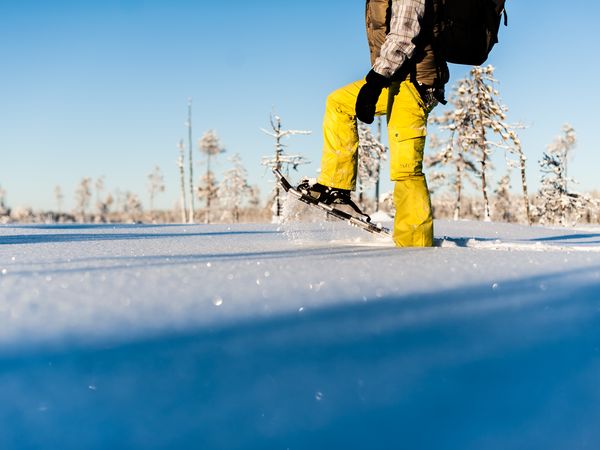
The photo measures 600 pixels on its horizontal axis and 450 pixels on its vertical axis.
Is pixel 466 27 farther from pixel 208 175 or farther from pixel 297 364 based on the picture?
pixel 208 175

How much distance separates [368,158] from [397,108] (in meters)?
26.0

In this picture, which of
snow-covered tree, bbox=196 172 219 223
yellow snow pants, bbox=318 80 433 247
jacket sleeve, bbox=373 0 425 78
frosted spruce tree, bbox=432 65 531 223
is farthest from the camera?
snow-covered tree, bbox=196 172 219 223

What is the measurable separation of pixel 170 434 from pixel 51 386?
0.76ft

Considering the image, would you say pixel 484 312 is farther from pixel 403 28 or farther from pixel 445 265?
pixel 403 28

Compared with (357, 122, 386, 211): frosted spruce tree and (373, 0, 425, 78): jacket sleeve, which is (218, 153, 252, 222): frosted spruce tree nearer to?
(357, 122, 386, 211): frosted spruce tree

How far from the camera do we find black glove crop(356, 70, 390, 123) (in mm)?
3359

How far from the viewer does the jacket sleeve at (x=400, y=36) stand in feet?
10.7

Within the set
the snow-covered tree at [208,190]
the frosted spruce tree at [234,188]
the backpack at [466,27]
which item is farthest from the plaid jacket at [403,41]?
the snow-covered tree at [208,190]

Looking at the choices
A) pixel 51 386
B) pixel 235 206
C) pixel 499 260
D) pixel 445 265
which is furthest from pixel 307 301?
A: pixel 235 206

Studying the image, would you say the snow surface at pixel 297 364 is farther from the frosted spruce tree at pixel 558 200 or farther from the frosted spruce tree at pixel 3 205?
the frosted spruce tree at pixel 3 205

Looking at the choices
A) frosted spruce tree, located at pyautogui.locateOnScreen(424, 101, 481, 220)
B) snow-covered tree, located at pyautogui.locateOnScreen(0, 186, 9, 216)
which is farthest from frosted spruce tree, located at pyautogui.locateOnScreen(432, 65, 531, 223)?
snow-covered tree, located at pyautogui.locateOnScreen(0, 186, 9, 216)

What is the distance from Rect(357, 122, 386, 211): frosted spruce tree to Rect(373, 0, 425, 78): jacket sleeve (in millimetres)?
23744

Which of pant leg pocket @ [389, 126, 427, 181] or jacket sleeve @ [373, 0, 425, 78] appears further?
pant leg pocket @ [389, 126, 427, 181]

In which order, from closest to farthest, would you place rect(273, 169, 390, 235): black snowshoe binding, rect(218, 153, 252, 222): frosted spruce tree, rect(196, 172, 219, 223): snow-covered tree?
1. rect(273, 169, 390, 235): black snowshoe binding
2. rect(218, 153, 252, 222): frosted spruce tree
3. rect(196, 172, 219, 223): snow-covered tree
